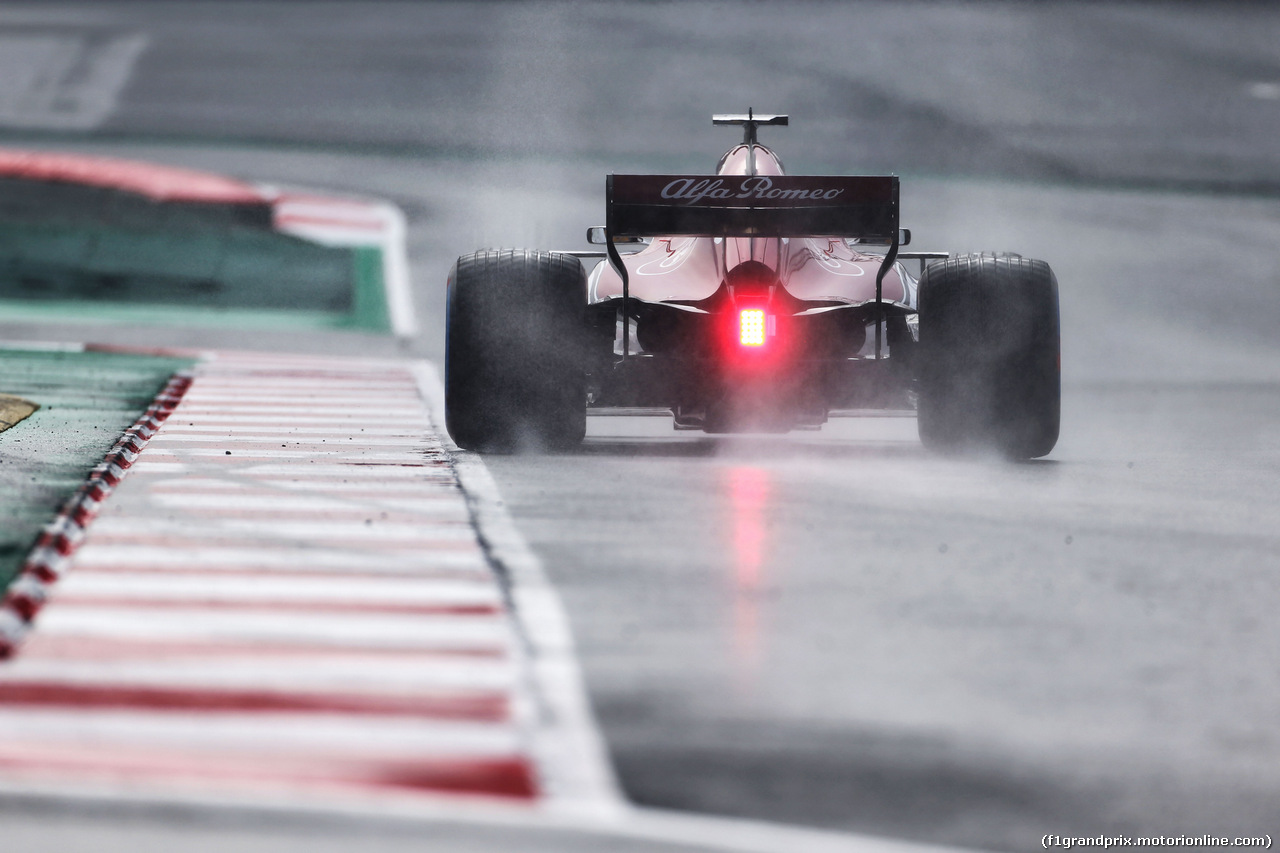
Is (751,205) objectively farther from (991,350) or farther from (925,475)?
(925,475)

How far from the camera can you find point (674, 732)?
18.2 ft

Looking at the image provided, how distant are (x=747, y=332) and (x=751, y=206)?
0.71 meters

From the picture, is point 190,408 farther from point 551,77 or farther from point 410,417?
point 551,77

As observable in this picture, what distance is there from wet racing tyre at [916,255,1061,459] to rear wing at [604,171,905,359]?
0.55 m

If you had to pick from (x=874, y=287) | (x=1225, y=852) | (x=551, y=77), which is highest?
(x=551, y=77)

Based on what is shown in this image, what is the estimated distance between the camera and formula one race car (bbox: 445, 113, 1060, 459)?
35.8 ft

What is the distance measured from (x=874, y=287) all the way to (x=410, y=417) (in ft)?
11.6

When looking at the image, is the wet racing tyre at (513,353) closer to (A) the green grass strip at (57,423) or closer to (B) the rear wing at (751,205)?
(B) the rear wing at (751,205)

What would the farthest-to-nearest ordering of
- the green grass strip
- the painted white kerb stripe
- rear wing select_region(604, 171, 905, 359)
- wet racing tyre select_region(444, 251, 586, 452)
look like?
1. wet racing tyre select_region(444, 251, 586, 452)
2. rear wing select_region(604, 171, 905, 359)
3. the green grass strip
4. the painted white kerb stripe

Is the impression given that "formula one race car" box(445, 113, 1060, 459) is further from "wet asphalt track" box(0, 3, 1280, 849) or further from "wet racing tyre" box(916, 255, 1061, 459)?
"wet asphalt track" box(0, 3, 1280, 849)

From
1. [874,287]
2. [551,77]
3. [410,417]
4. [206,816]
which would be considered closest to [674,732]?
[206,816]

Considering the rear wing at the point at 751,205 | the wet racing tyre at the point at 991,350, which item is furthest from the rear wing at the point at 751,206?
the wet racing tyre at the point at 991,350

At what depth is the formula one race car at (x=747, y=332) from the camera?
1092 centimetres

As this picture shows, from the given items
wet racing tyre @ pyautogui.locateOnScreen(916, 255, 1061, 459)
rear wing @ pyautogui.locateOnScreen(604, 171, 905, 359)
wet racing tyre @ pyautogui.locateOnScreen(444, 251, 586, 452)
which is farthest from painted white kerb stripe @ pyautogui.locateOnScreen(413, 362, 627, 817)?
wet racing tyre @ pyautogui.locateOnScreen(916, 255, 1061, 459)
